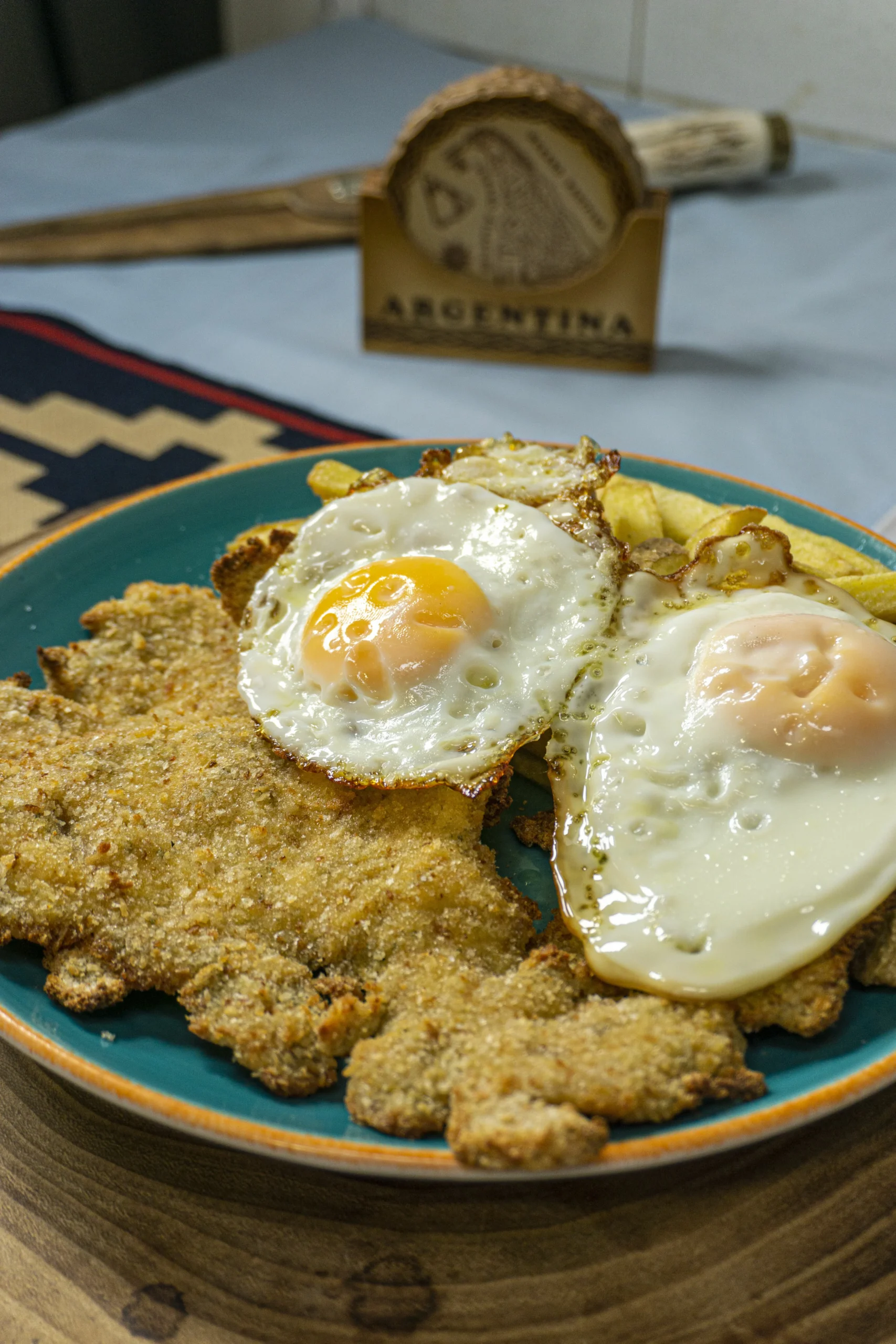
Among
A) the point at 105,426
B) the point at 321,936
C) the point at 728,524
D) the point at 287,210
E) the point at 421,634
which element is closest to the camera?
the point at 321,936

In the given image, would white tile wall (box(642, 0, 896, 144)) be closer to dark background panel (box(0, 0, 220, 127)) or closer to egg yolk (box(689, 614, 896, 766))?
dark background panel (box(0, 0, 220, 127))

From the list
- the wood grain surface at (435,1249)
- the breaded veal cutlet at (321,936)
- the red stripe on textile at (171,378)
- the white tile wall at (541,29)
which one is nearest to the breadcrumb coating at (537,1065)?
the breaded veal cutlet at (321,936)

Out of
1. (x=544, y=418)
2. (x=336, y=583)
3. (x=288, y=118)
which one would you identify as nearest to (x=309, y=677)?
(x=336, y=583)

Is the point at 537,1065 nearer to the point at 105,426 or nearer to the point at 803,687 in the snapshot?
the point at 803,687

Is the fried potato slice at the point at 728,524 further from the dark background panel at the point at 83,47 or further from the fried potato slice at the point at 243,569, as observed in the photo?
the dark background panel at the point at 83,47

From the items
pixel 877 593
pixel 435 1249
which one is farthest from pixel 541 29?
pixel 435 1249
